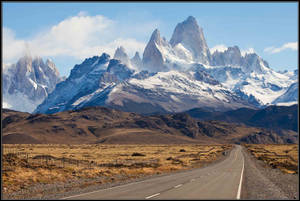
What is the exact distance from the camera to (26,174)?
4144 cm

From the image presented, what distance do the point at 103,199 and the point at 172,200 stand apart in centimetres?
438

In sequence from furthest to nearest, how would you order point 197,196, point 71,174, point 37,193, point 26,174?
point 71,174 → point 26,174 → point 37,193 → point 197,196

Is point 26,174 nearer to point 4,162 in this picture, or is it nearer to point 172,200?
point 4,162

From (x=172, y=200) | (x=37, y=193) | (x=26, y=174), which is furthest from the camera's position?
(x=26, y=174)

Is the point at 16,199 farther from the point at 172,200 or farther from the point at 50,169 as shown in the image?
the point at 50,169

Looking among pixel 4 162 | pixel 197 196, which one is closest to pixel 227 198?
pixel 197 196

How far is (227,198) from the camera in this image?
2462cm

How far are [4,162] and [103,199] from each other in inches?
1091

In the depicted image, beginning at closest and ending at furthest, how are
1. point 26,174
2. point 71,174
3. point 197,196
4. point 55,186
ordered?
point 197,196 → point 55,186 → point 26,174 → point 71,174

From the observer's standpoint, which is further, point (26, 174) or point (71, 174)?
point (71, 174)

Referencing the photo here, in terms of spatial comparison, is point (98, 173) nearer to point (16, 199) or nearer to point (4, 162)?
point (4, 162)

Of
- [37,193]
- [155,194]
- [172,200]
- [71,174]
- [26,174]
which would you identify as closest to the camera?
[172,200]

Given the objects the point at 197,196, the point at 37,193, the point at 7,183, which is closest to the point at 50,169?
the point at 7,183

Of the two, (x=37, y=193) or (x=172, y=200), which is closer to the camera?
(x=172, y=200)
